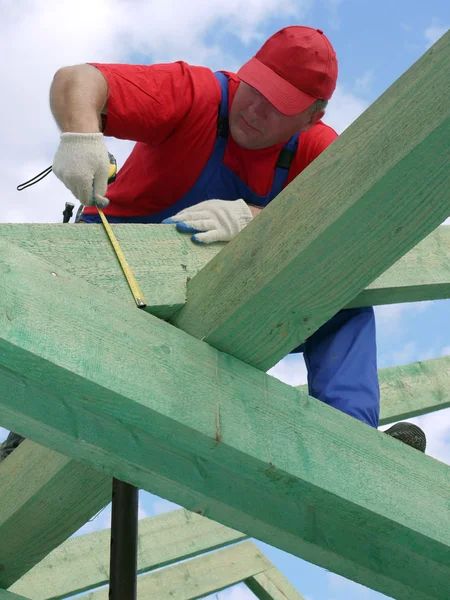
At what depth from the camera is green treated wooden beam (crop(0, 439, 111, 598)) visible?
6.01ft

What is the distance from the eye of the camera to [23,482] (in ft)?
6.43

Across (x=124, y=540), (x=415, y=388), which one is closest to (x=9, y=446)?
(x=124, y=540)

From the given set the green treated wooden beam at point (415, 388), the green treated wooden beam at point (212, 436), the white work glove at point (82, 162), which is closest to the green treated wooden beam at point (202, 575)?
the green treated wooden beam at point (415, 388)

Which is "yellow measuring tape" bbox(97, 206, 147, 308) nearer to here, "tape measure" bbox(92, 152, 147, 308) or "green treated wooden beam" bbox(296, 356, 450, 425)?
"tape measure" bbox(92, 152, 147, 308)

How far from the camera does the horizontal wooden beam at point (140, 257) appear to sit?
142 cm

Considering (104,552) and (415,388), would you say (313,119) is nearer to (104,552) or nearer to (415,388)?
(415,388)

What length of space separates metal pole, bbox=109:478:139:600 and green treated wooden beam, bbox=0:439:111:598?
6 cm

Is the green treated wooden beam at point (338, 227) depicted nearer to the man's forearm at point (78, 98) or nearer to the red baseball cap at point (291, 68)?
the man's forearm at point (78, 98)

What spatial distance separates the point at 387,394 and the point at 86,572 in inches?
57.7

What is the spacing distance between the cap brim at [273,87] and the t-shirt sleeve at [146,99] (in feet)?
0.55

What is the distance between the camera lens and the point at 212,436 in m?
1.26

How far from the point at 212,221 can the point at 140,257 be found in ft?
0.83

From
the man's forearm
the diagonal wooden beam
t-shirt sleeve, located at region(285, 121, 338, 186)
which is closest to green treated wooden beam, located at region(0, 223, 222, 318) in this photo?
the man's forearm

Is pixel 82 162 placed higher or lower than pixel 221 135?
lower
